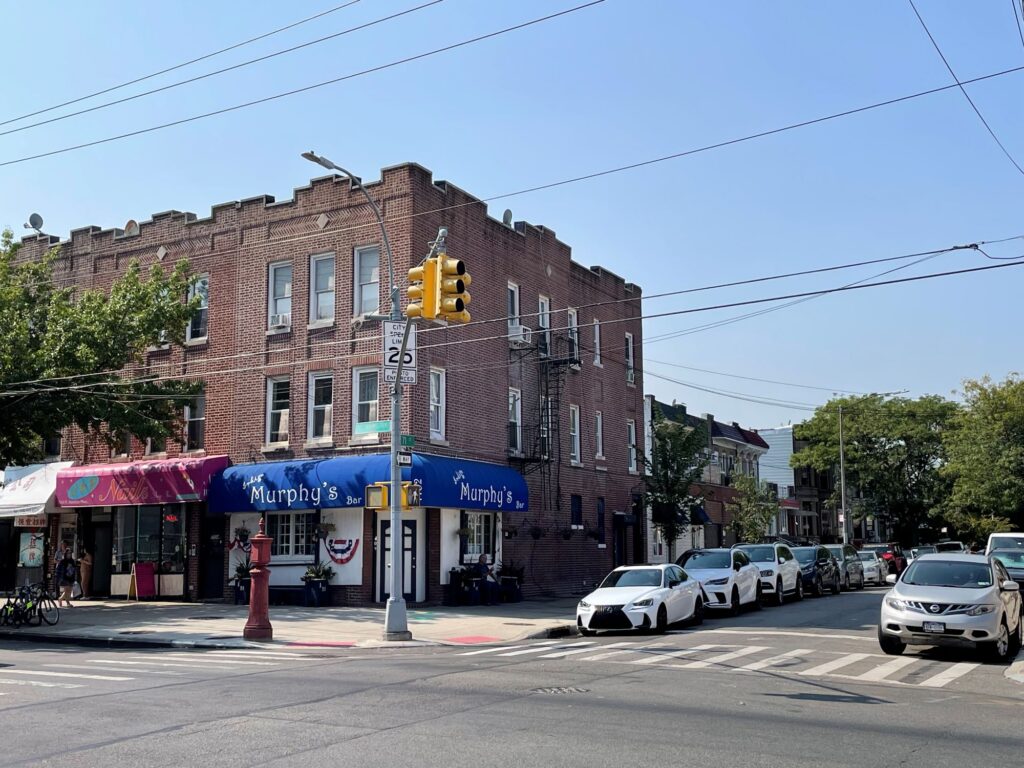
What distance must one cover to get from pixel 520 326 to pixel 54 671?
67.2 feet

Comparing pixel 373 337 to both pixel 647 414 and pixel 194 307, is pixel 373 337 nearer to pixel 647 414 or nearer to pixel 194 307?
pixel 194 307

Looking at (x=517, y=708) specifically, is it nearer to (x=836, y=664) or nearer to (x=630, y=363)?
(x=836, y=664)

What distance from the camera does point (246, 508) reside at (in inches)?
1077

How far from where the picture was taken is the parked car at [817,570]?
2991cm

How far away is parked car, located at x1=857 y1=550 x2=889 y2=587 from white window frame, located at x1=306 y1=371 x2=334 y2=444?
2152 centimetres

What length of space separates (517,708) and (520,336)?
21.7 metres

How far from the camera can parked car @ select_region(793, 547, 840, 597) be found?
29906 millimetres

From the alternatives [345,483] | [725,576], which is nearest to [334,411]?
[345,483]

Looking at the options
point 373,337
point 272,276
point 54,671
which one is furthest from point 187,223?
point 54,671

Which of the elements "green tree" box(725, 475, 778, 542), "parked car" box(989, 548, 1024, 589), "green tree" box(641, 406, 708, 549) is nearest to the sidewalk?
"green tree" box(641, 406, 708, 549)

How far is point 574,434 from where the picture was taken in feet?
115

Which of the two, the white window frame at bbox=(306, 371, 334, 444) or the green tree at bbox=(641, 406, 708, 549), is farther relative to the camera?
the green tree at bbox=(641, 406, 708, 549)

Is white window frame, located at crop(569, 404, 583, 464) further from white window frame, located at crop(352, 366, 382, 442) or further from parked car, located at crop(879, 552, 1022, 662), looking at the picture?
parked car, located at crop(879, 552, 1022, 662)

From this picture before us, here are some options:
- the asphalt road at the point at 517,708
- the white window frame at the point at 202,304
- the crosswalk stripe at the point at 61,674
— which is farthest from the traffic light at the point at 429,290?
the white window frame at the point at 202,304
